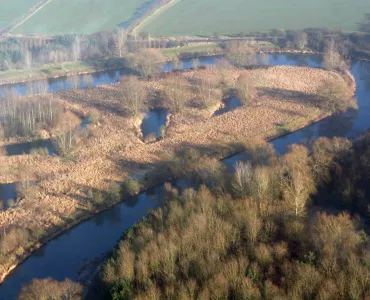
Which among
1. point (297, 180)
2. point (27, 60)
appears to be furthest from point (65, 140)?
point (27, 60)

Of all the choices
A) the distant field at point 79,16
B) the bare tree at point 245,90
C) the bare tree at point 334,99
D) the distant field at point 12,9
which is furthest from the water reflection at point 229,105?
the distant field at point 12,9

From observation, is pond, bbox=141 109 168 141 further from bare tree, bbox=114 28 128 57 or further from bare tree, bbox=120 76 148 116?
bare tree, bbox=114 28 128 57

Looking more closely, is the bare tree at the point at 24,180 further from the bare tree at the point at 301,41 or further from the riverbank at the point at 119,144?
the bare tree at the point at 301,41

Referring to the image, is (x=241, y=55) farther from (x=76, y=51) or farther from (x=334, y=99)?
(x=76, y=51)

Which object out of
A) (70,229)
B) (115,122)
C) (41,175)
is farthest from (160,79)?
(70,229)

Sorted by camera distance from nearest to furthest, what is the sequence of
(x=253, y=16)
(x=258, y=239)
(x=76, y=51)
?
1. (x=258, y=239)
2. (x=76, y=51)
3. (x=253, y=16)
